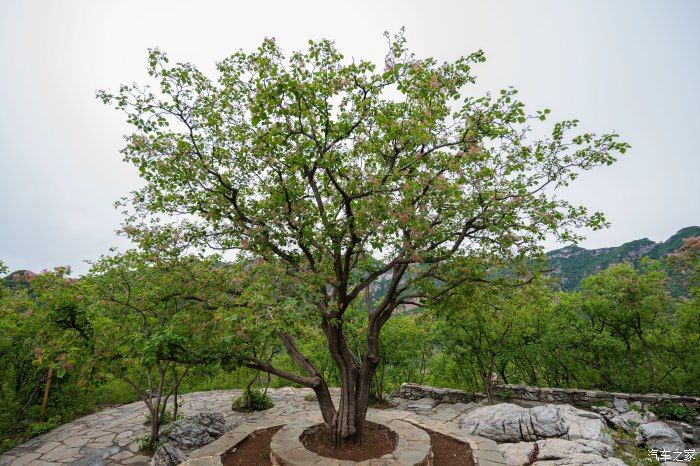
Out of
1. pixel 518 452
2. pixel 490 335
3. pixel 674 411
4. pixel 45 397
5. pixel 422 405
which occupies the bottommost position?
pixel 674 411

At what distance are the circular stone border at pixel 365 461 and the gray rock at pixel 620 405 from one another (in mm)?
5628

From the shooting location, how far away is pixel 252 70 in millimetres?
5824

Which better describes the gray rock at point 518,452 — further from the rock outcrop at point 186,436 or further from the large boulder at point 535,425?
the rock outcrop at point 186,436

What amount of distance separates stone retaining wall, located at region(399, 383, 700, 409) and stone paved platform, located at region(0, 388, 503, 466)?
52 centimetres

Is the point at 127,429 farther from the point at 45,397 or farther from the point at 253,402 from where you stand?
the point at 253,402

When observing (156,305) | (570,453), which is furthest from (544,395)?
(156,305)

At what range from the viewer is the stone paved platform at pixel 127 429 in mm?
6930

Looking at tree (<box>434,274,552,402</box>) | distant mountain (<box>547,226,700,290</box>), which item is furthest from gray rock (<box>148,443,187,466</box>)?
distant mountain (<box>547,226,700,290</box>)

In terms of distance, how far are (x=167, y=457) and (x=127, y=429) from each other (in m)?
3.09

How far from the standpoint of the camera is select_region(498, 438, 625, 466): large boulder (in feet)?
18.8

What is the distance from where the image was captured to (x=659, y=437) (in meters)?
7.05

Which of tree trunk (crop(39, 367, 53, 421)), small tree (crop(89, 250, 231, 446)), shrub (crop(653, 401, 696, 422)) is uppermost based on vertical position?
small tree (crop(89, 250, 231, 446))

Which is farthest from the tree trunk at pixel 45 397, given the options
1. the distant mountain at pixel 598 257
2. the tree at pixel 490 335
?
the distant mountain at pixel 598 257

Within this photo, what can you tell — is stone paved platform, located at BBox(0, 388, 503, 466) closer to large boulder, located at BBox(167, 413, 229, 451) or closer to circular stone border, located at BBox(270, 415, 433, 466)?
large boulder, located at BBox(167, 413, 229, 451)
